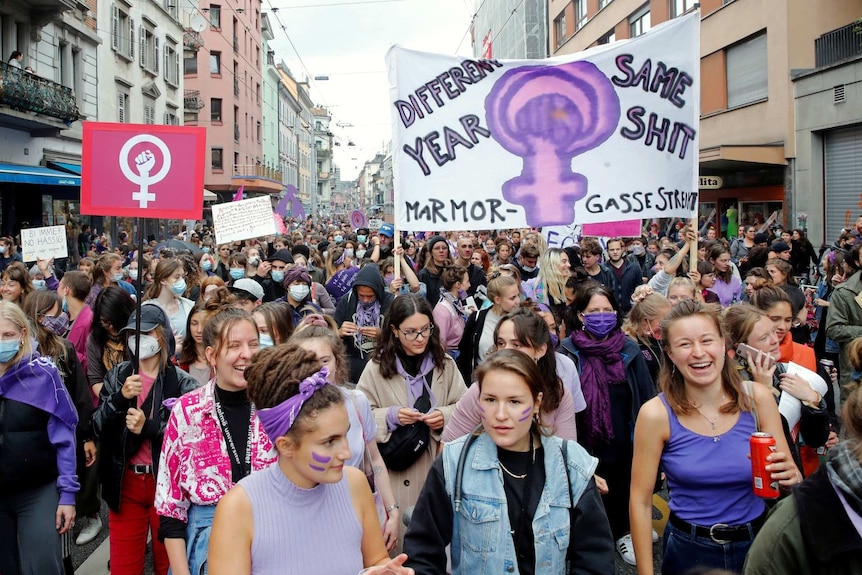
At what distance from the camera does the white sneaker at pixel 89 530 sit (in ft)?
17.5

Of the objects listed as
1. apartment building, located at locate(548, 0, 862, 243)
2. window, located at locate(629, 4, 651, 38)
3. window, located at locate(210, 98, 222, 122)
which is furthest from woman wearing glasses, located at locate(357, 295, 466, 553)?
window, located at locate(210, 98, 222, 122)

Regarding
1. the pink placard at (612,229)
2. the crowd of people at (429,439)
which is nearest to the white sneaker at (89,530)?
the crowd of people at (429,439)

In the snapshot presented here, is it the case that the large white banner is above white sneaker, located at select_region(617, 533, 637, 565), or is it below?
above

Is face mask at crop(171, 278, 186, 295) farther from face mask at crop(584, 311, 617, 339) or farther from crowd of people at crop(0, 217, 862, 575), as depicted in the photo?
face mask at crop(584, 311, 617, 339)

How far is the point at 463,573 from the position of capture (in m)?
2.66

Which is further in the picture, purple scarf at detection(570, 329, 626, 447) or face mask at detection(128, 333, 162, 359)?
purple scarf at detection(570, 329, 626, 447)

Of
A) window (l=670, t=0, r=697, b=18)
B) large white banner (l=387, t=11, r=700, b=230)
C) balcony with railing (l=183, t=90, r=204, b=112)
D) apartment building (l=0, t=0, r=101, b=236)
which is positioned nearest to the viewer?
large white banner (l=387, t=11, r=700, b=230)

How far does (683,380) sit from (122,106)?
29676mm

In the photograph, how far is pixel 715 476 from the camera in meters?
3.02

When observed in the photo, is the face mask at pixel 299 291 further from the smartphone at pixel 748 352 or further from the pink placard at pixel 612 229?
the smartphone at pixel 748 352

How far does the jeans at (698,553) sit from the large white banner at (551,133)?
3724mm

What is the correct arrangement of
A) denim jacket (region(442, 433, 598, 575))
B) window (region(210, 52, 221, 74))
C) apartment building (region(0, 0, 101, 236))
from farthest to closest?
window (region(210, 52, 221, 74)) < apartment building (region(0, 0, 101, 236)) < denim jacket (region(442, 433, 598, 575))

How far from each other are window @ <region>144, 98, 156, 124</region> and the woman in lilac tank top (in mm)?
31513

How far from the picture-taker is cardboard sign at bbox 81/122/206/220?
4770mm
